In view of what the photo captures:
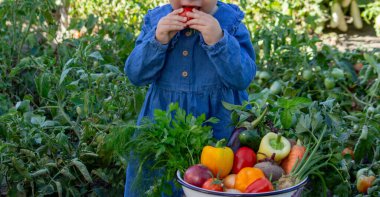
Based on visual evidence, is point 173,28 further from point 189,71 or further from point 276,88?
point 276,88

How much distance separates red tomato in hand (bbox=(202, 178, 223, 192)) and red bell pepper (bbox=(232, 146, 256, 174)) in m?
0.13

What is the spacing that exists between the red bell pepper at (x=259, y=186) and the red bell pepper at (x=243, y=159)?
0.49 ft

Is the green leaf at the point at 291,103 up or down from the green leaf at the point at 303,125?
up

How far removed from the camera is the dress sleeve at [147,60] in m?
2.33

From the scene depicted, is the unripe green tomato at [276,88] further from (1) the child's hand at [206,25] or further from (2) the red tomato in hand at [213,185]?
(2) the red tomato in hand at [213,185]

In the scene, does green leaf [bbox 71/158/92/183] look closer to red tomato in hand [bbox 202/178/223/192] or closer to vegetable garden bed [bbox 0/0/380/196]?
vegetable garden bed [bbox 0/0/380/196]

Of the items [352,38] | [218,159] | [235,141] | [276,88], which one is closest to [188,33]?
[235,141]

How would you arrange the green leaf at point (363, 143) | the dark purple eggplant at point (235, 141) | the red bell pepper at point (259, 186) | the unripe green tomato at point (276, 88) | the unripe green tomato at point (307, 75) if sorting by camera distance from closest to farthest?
the red bell pepper at point (259, 186) → the dark purple eggplant at point (235, 141) → the green leaf at point (363, 143) → the unripe green tomato at point (276, 88) → the unripe green tomato at point (307, 75)

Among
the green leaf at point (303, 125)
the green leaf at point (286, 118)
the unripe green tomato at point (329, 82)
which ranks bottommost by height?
the unripe green tomato at point (329, 82)

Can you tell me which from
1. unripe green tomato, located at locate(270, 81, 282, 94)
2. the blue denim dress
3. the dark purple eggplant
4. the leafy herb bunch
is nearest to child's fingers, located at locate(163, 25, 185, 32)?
the blue denim dress

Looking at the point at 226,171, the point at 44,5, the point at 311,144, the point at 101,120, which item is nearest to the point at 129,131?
the point at 226,171

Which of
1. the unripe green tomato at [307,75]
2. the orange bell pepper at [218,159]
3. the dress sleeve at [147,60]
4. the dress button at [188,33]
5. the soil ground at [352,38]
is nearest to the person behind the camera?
the orange bell pepper at [218,159]

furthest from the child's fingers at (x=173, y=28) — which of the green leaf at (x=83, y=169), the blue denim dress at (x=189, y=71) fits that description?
the green leaf at (x=83, y=169)

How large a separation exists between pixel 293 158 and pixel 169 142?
0.35 m
